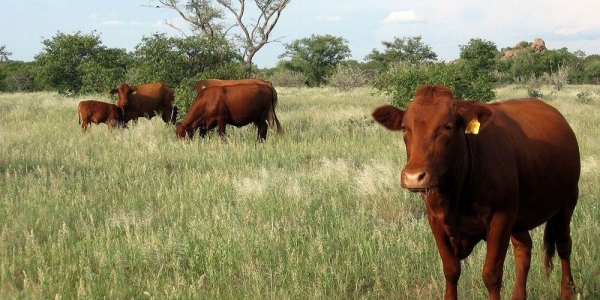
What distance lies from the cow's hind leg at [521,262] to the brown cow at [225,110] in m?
9.28

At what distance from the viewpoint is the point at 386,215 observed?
6141 millimetres

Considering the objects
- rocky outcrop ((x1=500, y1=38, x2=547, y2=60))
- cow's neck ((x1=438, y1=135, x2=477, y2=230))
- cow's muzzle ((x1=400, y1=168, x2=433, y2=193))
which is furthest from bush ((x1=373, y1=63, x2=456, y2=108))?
rocky outcrop ((x1=500, y1=38, x2=547, y2=60))

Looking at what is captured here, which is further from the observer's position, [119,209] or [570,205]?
[119,209]

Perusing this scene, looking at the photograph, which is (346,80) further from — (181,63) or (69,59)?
(181,63)

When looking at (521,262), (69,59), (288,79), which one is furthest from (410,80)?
(288,79)

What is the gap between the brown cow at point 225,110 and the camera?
1365cm

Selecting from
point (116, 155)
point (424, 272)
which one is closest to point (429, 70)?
point (116, 155)

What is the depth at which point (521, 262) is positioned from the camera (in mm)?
4188

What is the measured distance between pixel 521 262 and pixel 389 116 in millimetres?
1529

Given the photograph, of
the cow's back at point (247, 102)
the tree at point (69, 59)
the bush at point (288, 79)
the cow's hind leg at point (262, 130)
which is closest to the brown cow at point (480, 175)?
the cow's hind leg at point (262, 130)

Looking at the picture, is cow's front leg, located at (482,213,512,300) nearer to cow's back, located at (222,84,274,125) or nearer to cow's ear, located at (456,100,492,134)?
cow's ear, located at (456,100,492,134)

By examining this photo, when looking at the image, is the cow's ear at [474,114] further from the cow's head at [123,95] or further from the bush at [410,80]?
the cow's head at [123,95]

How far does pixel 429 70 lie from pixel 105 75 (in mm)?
14255

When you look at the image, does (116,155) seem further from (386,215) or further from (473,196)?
(473,196)
